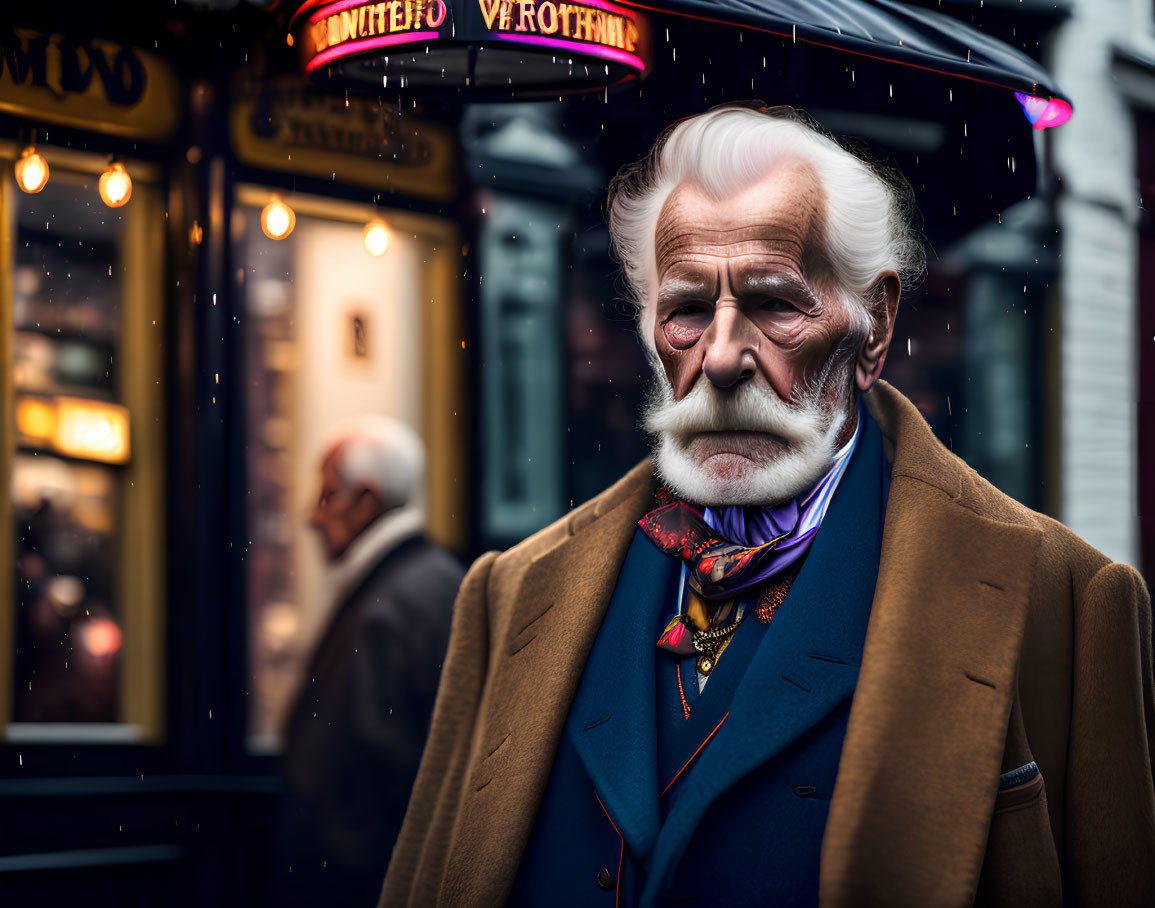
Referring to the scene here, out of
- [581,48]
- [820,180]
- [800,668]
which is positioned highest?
[581,48]

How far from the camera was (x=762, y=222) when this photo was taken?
6.44ft

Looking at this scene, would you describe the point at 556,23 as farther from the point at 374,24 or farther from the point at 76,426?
the point at 76,426

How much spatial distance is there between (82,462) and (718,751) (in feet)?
8.79

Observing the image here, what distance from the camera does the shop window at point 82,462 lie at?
129 inches

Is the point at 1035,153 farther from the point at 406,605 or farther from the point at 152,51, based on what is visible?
the point at 152,51

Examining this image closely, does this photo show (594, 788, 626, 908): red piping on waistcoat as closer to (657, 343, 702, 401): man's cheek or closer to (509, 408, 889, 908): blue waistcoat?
(509, 408, 889, 908): blue waistcoat

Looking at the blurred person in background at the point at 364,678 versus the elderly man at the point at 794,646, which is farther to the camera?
the blurred person in background at the point at 364,678

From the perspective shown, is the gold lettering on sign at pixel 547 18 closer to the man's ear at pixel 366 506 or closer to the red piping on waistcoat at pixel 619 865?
the man's ear at pixel 366 506

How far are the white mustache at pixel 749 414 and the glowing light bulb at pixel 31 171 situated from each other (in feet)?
6.81

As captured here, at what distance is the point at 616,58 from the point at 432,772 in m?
1.70

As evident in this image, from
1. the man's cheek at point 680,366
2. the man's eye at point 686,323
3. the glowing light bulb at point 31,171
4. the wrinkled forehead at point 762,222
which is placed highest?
the glowing light bulb at point 31,171

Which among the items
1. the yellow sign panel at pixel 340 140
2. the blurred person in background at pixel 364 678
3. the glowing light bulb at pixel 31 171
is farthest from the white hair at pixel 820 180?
the glowing light bulb at pixel 31 171

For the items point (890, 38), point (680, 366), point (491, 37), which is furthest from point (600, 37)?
point (680, 366)

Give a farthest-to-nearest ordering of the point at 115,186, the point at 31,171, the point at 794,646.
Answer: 1. the point at 115,186
2. the point at 31,171
3. the point at 794,646
